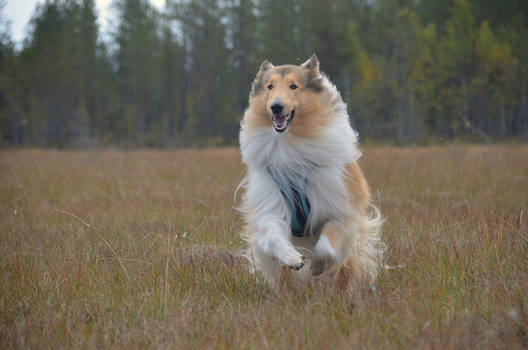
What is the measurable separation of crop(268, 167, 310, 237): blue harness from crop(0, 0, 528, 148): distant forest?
14115 mm

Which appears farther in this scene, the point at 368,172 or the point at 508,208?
the point at 368,172

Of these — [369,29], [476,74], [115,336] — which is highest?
[369,29]

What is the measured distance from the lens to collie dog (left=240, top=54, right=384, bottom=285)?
3.14 meters

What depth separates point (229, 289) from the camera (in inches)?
121

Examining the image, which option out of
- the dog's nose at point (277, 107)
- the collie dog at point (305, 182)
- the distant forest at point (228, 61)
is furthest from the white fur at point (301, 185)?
the distant forest at point (228, 61)

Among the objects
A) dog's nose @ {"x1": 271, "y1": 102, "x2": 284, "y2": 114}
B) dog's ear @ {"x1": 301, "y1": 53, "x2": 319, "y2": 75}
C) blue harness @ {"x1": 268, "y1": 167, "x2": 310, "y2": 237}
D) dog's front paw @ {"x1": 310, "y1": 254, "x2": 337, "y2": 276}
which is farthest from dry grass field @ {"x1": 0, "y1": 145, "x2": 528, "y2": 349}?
dog's ear @ {"x1": 301, "y1": 53, "x2": 319, "y2": 75}

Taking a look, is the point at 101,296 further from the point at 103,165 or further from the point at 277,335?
the point at 103,165

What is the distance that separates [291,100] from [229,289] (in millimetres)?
1478

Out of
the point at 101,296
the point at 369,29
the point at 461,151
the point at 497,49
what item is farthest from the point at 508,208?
the point at 369,29

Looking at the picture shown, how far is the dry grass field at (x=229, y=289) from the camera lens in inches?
89.6

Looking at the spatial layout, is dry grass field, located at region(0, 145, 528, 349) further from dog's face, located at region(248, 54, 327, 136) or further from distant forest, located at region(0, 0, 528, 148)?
distant forest, located at region(0, 0, 528, 148)

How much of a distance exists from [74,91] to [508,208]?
33.0m

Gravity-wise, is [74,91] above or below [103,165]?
above

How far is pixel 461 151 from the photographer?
414 inches
